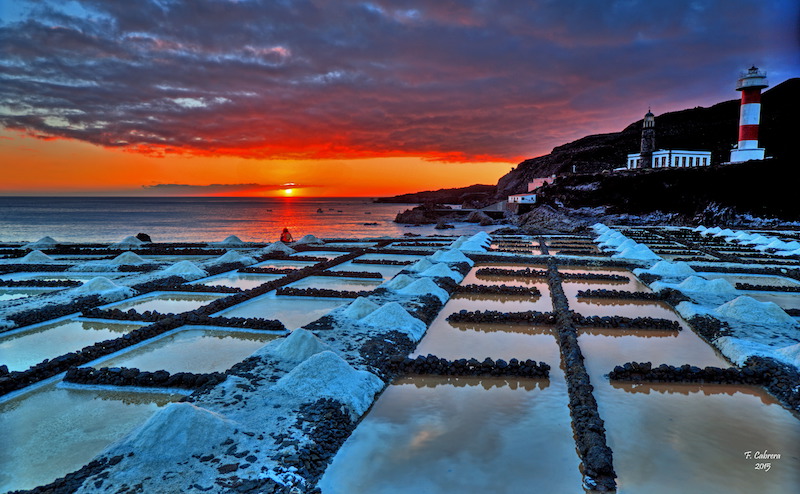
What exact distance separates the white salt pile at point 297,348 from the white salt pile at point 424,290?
4.86 m

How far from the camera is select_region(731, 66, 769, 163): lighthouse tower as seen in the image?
3656cm

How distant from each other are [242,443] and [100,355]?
5.25 meters

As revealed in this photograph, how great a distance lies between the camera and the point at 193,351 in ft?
30.0

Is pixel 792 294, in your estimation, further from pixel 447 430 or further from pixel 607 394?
pixel 447 430

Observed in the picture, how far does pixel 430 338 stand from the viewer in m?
9.91

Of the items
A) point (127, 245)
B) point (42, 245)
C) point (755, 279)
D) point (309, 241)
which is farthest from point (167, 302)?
point (755, 279)

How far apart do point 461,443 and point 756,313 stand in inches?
345

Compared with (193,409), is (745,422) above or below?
below

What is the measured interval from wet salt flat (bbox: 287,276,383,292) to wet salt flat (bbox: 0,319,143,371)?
Result: 583 cm

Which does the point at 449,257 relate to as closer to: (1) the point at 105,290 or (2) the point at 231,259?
(2) the point at 231,259

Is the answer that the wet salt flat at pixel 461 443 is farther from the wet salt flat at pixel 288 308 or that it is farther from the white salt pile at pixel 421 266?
the white salt pile at pixel 421 266

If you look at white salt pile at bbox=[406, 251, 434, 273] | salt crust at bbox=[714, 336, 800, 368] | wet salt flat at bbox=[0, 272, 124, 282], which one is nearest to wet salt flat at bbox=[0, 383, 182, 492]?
salt crust at bbox=[714, 336, 800, 368]

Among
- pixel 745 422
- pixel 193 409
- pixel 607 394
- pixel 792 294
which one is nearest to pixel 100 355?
pixel 193 409

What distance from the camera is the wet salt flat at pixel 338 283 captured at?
50.5ft
